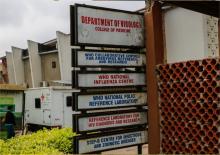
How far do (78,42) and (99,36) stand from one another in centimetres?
60

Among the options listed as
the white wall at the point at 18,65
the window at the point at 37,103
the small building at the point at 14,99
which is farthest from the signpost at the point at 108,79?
the white wall at the point at 18,65

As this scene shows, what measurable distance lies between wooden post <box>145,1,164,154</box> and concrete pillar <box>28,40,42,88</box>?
38088mm

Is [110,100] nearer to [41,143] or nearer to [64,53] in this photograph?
[41,143]

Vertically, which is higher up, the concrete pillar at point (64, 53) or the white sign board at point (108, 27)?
the concrete pillar at point (64, 53)

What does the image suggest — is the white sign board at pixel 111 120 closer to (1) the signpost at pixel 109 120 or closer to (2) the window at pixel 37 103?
(1) the signpost at pixel 109 120

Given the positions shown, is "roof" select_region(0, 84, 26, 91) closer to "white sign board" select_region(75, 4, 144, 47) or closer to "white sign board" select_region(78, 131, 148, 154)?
"white sign board" select_region(78, 131, 148, 154)

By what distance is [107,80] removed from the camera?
8734 millimetres

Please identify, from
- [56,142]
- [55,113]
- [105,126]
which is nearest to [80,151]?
[105,126]

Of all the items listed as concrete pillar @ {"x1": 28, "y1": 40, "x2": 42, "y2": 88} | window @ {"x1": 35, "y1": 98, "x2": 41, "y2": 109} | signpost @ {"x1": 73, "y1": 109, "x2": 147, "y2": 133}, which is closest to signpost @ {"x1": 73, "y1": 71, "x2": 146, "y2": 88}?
signpost @ {"x1": 73, "y1": 109, "x2": 147, "y2": 133}

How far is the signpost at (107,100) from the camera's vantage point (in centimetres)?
827

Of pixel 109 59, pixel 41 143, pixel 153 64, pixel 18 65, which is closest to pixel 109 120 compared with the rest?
pixel 109 59

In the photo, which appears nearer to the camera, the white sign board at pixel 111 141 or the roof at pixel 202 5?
the white sign board at pixel 111 141

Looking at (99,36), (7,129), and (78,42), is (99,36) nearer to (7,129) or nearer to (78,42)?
(78,42)

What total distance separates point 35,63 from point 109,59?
39.5m
